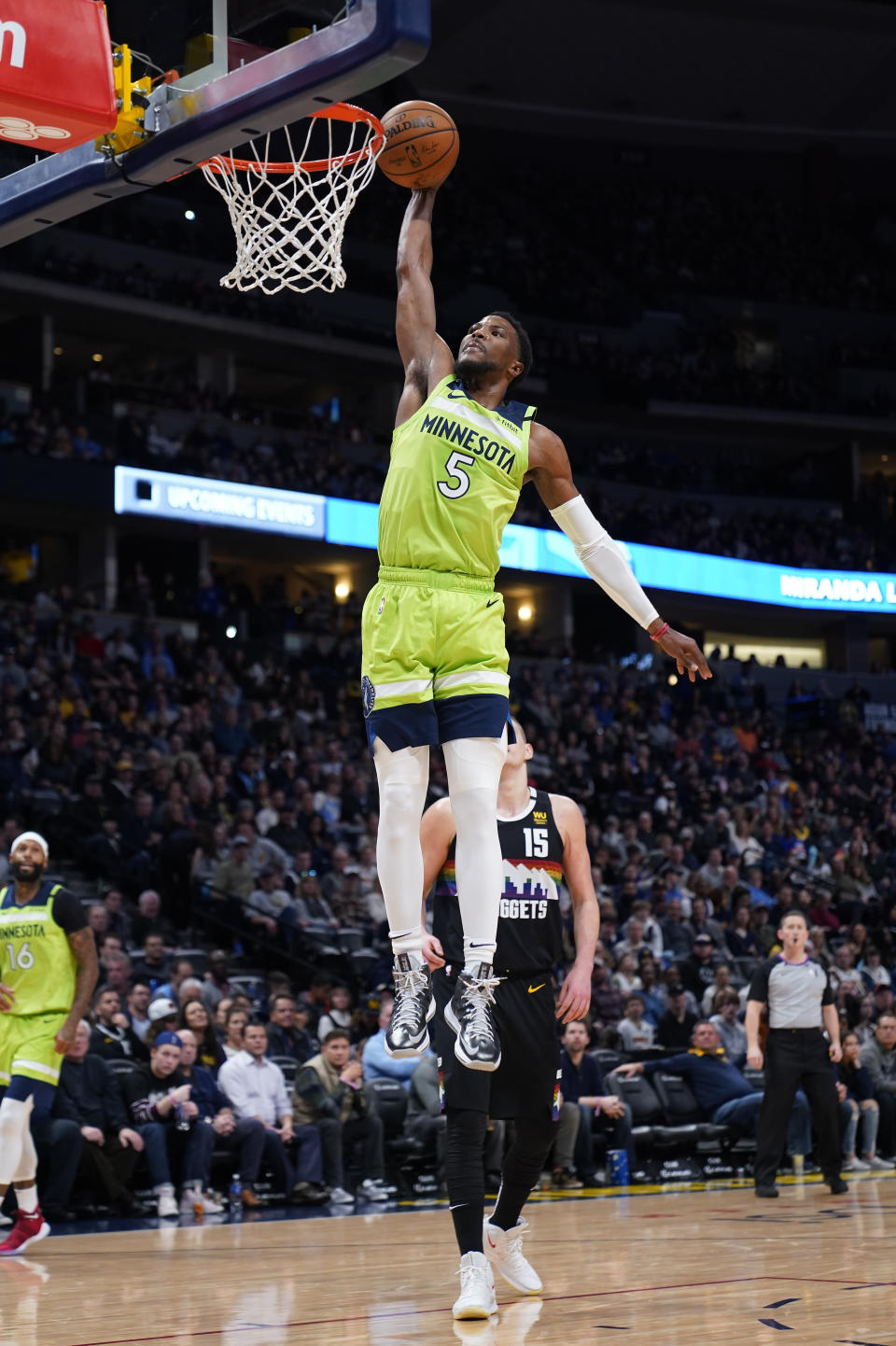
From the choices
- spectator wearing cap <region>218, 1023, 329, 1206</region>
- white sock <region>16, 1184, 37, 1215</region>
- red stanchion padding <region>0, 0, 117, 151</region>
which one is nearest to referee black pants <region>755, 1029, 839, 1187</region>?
spectator wearing cap <region>218, 1023, 329, 1206</region>

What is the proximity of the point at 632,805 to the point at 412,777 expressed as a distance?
18490 millimetres

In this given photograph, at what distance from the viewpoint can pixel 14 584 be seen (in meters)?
23.9

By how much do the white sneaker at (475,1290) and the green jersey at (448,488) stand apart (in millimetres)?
2342

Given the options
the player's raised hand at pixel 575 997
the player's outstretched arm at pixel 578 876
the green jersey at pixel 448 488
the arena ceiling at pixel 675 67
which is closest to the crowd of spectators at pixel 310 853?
the player's outstretched arm at pixel 578 876

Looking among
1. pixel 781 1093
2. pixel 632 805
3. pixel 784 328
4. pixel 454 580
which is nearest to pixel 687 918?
pixel 632 805

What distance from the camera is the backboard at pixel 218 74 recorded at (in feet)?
15.9

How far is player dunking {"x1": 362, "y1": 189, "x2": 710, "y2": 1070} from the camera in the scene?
16.5ft

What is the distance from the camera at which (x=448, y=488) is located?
5117 millimetres

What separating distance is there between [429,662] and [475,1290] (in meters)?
2.14

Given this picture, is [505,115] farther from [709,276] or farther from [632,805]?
[632,805]

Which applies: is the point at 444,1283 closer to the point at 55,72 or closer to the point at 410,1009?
the point at 410,1009

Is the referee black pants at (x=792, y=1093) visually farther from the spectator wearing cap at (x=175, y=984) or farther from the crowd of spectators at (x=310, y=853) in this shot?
the spectator wearing cap at (x=175, y=984)

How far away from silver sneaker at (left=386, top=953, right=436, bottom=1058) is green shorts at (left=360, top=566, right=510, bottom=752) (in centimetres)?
72

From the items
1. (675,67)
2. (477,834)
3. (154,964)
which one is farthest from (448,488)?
(675,67)
